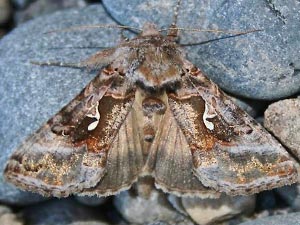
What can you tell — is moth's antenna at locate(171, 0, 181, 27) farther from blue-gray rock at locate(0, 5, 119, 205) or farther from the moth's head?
blue-gray rock at locate(0, 5, 119, 205)

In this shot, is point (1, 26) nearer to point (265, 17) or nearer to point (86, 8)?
point (86, 8)

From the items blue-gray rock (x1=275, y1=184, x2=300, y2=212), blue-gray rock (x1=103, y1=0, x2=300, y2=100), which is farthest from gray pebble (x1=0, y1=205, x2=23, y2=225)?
blue-gray rock (x1=275, y1=184, x2=300, y2=212)

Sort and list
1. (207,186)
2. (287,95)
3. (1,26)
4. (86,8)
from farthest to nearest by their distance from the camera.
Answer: (1,26) < (86,8) < (287,95) < (207,186)

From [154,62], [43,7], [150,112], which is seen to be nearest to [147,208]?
[150,112]

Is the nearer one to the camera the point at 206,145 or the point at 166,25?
the point at 206,145

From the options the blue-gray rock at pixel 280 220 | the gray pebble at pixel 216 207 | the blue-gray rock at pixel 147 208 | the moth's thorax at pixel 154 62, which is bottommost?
the blue-gray rock at pixel 280 220

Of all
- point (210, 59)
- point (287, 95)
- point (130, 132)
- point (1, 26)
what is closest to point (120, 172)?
point (130, 132)

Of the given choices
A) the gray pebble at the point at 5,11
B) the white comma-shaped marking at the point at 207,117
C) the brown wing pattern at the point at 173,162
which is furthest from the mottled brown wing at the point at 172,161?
the gray pebble at the point at 5,11

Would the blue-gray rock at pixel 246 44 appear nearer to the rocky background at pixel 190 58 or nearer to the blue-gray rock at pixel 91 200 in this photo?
the rocky background at pixel 190 58
